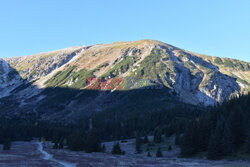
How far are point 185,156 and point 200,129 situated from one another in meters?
9.15

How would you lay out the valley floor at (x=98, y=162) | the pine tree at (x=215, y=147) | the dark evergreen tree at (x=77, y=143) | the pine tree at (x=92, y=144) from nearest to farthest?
1. the valley floor at (x=98, y=162)
2. the pine tree at (x=215, y=147)
3. the pine tree at (x=92, y=144)
4. the dark evergreen tree at (x=77, y=143)

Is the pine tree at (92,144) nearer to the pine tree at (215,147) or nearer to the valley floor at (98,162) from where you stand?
the valley floor at (98,162)

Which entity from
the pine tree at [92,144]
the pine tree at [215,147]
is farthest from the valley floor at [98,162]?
the pine tree at [92,144]

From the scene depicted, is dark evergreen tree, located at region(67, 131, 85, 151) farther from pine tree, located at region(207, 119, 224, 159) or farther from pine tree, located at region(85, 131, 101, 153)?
pine tree, located at region(207, 119, 224, 159)

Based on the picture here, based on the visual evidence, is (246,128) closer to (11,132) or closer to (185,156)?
(185,156)

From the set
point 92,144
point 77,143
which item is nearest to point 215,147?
point 92,144

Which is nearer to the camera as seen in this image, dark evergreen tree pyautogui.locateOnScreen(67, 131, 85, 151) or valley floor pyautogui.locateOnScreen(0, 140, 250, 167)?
valley floor pyautogui.locateOnScreen(0, 140, 250, 167)

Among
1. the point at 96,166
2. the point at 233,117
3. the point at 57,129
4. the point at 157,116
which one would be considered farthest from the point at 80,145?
the point at 157,116

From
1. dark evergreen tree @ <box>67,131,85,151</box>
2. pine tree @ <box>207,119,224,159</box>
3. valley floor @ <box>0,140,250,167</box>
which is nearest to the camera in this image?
valley floor @ <box>0,140,250,167</box>

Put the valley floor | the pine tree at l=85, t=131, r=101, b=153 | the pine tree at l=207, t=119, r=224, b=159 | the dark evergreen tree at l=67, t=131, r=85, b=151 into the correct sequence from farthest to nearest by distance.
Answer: the dark evergreen tree at l=67, t=131, r=85, b=151
the pine tree at l=85, t=131, r=101, b=153
the pine tree at l=207, t=119, r=224, b=159
the valley floor

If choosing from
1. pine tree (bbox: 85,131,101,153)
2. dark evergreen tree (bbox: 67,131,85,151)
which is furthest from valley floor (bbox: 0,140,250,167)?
dark evergreen tree (bbox: 67,131,85,151)

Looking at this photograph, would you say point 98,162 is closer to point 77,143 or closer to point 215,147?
point 215,147

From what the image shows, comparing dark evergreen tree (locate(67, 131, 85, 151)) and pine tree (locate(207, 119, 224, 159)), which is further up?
pine tree (locate(207, 119, 224, 159))

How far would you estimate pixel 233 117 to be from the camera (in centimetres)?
6094
